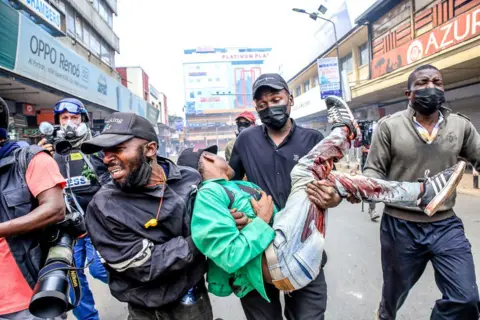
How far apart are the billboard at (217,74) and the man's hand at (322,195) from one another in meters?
91.9

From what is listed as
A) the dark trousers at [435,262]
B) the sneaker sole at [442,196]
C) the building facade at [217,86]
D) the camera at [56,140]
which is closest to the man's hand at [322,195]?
the sneaker sole at [442,196]

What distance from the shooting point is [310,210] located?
5.30 feet

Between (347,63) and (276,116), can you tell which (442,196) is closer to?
(276,116)

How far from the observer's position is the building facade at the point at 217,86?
7844cm

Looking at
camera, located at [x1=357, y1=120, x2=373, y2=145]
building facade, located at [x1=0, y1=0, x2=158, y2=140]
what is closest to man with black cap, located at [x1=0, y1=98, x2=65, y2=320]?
camera, located at [x1=357, y1=120, x2=373, y2=145]

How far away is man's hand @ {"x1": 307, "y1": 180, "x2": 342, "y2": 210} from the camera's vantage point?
1638mm

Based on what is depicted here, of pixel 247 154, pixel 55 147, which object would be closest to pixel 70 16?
pixel 55 147

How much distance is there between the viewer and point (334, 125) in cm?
199

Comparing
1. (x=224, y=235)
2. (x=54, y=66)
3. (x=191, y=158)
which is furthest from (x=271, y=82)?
(x=54, y=66)

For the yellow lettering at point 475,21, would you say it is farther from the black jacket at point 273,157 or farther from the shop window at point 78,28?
the shop window at point 78,28

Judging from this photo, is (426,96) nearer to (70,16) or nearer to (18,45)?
(18,45)

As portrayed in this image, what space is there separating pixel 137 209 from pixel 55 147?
1485 millimetres

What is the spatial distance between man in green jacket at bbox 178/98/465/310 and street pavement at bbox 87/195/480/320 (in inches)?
58.4

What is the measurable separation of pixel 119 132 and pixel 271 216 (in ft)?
2.93
